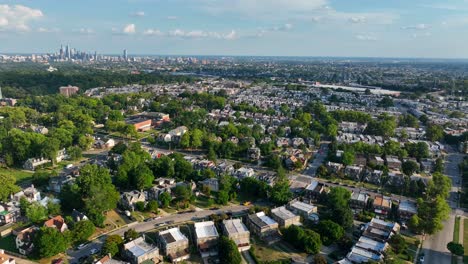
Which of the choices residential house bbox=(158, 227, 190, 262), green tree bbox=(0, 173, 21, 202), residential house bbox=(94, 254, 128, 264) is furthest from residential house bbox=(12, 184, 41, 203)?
residential house bbox=(158, 227, 190, 262)

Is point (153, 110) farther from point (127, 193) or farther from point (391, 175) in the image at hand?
point (391, 175)

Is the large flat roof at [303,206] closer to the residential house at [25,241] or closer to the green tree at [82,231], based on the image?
the green tree at [82,231]

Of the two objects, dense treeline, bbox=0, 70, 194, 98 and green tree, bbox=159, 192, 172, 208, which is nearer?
green tree, bbox=159, 192, 172, 208

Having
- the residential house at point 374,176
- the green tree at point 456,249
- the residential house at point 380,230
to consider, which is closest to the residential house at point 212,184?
the residential house at point 380,230

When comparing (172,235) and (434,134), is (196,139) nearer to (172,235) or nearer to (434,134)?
(172,235)

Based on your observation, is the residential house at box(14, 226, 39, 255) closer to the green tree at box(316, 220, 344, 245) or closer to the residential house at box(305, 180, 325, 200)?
the green tree at box(316, 220, 344, 245)

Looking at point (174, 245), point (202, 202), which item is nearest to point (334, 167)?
point (202, 202)

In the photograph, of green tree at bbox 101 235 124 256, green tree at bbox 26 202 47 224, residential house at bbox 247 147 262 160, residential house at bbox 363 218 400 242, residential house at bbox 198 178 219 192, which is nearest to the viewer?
green tree at bbox 101 235 124 256
